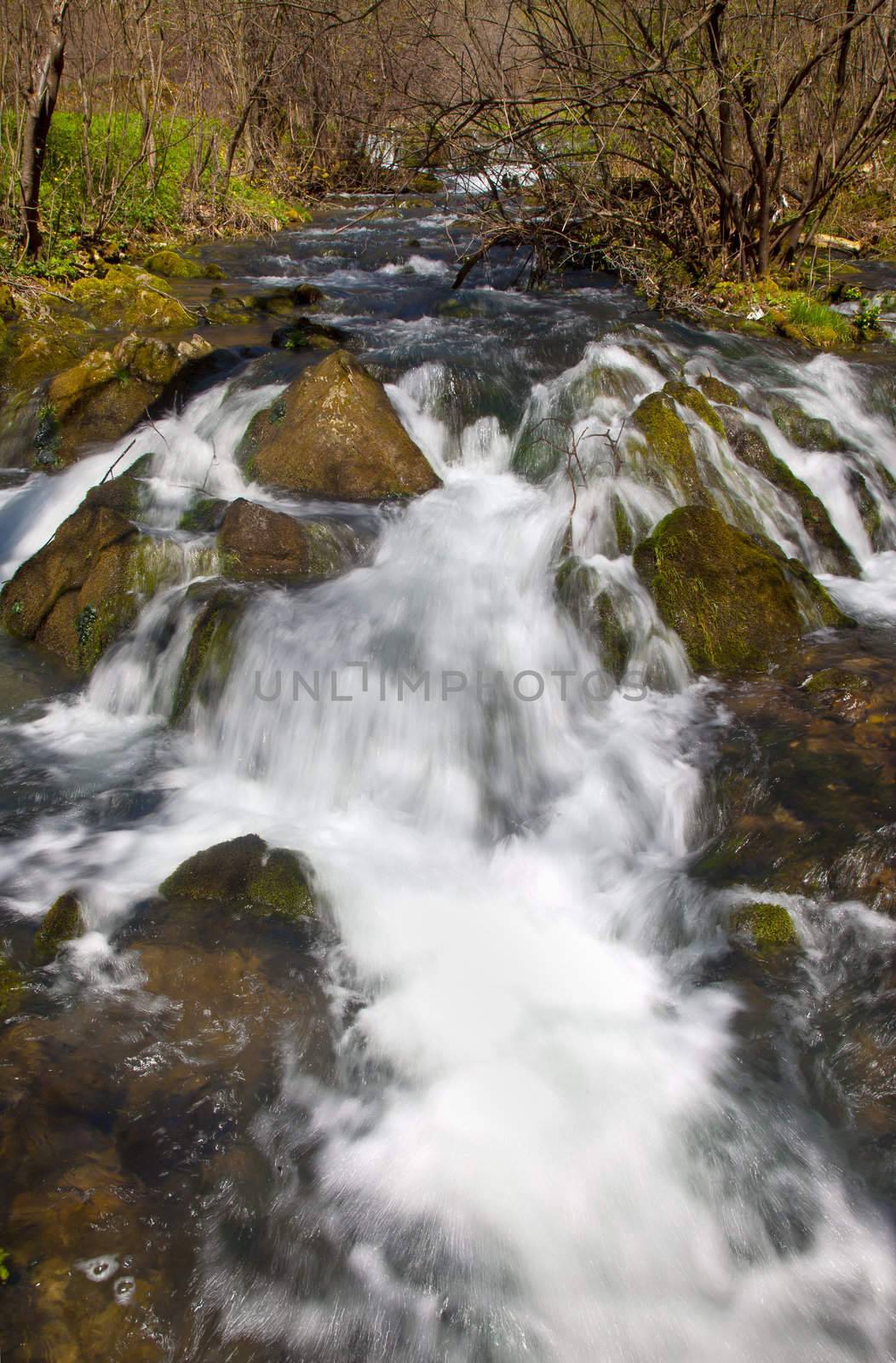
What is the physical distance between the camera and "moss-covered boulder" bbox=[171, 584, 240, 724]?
522 centimetres

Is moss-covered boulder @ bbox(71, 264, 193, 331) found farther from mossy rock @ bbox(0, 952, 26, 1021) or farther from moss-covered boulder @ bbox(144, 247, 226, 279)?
mossy rock @ bbox(0, 952, 26, 1021)

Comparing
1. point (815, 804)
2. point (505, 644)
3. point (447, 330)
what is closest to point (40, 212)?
point (447, 330)

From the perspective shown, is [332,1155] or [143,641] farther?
[143,641]

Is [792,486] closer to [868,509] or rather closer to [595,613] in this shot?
[868,509]

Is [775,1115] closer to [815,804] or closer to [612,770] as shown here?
[815,804]

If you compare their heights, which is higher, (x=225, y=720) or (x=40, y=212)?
(x=40, y=212)

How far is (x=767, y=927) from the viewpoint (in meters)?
3.63

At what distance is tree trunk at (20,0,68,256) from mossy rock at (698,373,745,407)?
23.8 ft

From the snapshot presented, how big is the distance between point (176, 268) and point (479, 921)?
1034 centimetres

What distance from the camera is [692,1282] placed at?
2.68 metres

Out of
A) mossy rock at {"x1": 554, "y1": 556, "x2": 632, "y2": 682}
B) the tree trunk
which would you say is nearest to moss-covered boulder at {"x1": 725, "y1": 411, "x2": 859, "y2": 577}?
mossy rock at {"x1": 554, "y1": 556, "x2": 632, "y2": 682}

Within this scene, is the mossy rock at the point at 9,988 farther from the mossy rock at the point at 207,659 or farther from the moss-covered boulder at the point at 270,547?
the moss-covered boulder at the point at 270,547

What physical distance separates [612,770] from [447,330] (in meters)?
5.95

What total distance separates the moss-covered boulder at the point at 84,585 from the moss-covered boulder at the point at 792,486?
420 cm
